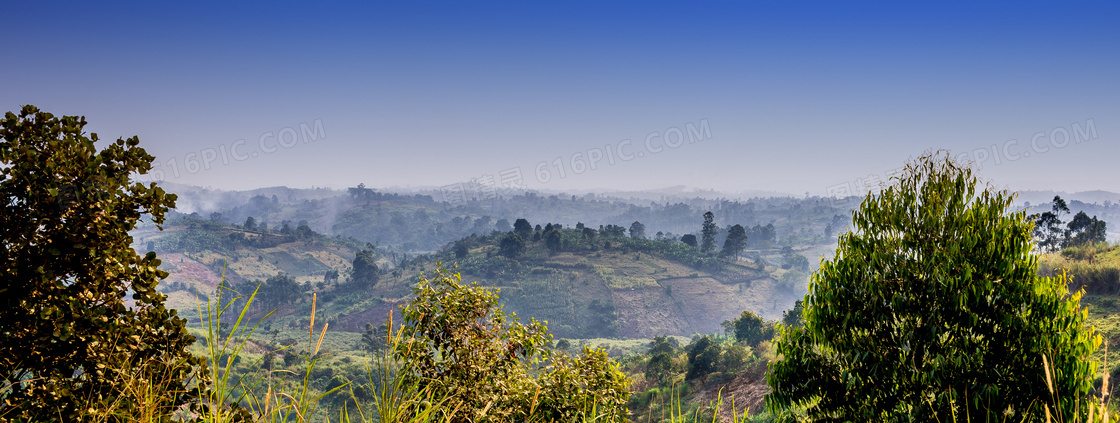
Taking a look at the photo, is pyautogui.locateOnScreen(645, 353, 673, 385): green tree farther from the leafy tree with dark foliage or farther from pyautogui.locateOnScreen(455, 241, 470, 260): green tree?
the leafy tree with dark foliage

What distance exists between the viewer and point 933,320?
206 inches

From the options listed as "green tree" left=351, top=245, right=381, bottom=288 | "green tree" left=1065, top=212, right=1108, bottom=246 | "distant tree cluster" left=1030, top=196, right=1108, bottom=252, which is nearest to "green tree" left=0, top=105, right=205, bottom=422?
"distant tree cluster" left=1030, top=196, right=1108, bottom=252

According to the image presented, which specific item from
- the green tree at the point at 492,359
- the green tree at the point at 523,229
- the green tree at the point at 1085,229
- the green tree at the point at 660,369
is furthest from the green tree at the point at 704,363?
the green tree at the point at 523,229

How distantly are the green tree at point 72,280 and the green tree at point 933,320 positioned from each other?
535 cm

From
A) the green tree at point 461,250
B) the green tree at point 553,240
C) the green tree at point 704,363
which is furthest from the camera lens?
the green tree at point 461,250

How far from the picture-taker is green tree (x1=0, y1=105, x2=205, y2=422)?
2877 mm

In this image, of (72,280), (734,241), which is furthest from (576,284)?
(72,280)

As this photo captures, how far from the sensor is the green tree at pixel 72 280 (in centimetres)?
288

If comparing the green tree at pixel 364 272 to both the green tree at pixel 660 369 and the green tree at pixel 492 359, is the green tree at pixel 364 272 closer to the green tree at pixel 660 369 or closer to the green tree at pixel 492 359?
the green tree at pixel 660 369

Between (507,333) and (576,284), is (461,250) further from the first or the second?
(507,333)

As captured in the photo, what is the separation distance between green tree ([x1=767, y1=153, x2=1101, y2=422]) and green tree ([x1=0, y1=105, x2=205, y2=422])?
17.6 ft

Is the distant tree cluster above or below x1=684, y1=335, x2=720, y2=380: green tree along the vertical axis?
above

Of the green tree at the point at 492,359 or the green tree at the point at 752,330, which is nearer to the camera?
the green tree at the point at 492,359

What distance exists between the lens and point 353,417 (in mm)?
47094
